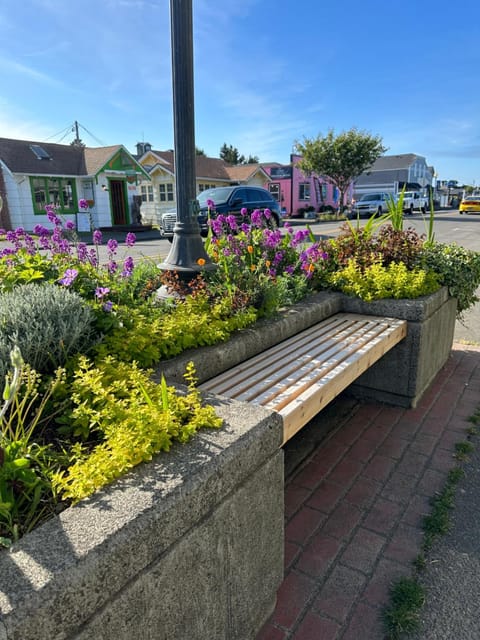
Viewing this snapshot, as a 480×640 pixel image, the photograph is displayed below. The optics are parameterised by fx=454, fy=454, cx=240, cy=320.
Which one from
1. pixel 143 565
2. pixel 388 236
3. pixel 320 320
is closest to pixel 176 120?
pixel 320 320

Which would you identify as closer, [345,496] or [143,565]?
[143,565]

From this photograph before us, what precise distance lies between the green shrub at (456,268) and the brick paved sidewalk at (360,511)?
102cm

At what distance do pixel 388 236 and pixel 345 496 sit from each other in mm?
2841

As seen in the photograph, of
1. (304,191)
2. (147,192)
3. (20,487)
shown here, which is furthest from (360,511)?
(304,191)

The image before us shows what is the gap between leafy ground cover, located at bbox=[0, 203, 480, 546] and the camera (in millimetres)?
1476

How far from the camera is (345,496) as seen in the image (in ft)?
8.72

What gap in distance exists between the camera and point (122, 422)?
1.63 m

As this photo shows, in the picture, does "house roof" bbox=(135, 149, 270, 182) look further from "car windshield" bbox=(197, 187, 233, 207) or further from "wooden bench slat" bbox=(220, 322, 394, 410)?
"wooden bench slat" bbox=(220, 322, 394, 410)

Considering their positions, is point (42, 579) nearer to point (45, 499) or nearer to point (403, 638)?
point (45, 499)

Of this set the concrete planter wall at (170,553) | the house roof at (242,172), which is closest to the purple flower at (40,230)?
the concrete planter wall at (170,553)

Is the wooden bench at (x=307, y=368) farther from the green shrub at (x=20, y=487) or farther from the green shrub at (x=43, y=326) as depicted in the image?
the green shrub at (x=20, y=487)

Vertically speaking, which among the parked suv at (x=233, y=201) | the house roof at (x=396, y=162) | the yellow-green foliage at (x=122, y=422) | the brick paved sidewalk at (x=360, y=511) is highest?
the house roof at (x=396, y=162)

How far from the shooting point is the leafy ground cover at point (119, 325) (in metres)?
1.48

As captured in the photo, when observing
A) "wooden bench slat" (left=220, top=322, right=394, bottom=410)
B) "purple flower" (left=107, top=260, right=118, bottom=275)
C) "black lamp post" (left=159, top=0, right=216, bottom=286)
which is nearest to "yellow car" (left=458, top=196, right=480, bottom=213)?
"wooden bench slat" (left=220, top=322, right=394, bottom=410)
